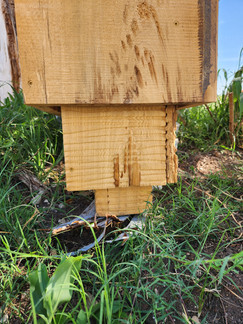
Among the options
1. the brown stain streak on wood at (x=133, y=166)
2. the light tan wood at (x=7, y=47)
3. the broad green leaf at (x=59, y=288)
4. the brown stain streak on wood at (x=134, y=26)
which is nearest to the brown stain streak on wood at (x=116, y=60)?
the brown stain streak on wood at (x=134, y=26)

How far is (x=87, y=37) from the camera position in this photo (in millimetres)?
948

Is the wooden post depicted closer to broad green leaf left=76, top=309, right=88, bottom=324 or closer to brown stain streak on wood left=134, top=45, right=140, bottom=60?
brown stain streak on wood left=134, top=45, right=140, bottom=60

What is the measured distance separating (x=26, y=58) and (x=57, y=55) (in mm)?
124

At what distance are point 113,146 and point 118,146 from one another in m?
0.02

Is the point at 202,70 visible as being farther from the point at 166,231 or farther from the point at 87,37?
the point at 166,231

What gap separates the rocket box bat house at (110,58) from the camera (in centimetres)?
94

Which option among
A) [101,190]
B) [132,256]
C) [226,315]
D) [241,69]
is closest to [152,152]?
[101,190]

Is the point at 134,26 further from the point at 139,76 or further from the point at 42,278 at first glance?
the point at 42,278

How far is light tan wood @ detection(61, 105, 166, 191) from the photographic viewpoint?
111 centimetres

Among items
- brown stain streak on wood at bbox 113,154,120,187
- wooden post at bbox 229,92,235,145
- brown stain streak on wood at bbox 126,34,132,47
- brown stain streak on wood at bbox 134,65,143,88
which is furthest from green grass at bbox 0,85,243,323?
brown stain streak on wood at bbox 126,34,132,47

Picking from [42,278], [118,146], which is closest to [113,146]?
[118,146]

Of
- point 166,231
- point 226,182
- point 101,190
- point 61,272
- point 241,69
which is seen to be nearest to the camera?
point 61,272

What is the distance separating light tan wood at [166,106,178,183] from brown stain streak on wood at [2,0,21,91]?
2263 millimetres

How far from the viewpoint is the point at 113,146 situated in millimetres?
1142
